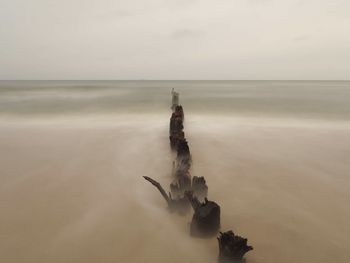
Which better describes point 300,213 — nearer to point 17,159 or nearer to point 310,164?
point 310,164

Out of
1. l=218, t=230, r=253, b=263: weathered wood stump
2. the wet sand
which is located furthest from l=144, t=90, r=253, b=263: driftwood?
the wet sand

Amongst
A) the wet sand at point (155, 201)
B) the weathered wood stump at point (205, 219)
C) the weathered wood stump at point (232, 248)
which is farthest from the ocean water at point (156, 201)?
the weathered wood stump at point (232, 248)

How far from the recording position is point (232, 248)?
3014 millimetres

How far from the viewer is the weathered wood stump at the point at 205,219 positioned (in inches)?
143

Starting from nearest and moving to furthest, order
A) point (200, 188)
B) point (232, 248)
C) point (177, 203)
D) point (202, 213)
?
point (232, 248)
point (202, 213)
point (177, 203)
point (200, 188)

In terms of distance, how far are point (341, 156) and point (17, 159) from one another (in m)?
8.11

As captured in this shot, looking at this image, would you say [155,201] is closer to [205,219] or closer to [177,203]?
[177,203]

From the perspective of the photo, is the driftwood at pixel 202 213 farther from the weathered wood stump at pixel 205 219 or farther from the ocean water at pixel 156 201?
the ocean water at pixel 156 201

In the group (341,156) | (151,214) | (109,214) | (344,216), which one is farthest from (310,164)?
(109,214)

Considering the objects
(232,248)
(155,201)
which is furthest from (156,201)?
(232,248)

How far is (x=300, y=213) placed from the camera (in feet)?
14.4

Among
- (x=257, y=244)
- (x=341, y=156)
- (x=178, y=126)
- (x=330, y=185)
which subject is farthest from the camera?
(x=178, y=126)

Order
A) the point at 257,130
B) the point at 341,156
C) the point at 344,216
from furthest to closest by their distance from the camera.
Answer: the point at 257,130 → the point at 341,156 → the point at 344,216

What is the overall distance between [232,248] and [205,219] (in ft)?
2.30
